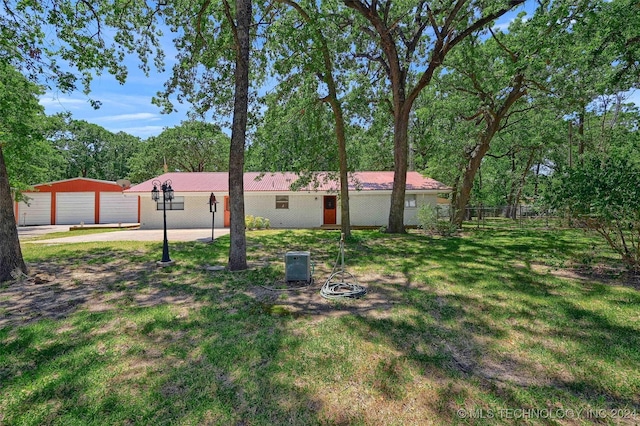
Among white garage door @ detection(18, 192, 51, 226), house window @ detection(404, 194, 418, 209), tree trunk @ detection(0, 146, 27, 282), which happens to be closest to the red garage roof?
white garage door @ detection(18, 192, 51, 226)

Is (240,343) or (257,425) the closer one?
(257,425)

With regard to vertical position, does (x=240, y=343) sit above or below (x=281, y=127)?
below

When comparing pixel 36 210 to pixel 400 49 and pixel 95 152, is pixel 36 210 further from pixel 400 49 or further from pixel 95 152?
pixel 400 49

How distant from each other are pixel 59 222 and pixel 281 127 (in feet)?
69.0

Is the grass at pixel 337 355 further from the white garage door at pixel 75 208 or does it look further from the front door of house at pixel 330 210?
the white garage door at pixel 75 208

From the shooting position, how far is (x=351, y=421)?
2.35m

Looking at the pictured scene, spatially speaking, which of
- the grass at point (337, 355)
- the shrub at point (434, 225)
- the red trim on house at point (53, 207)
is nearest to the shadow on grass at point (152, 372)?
the grass at point (337, 355)

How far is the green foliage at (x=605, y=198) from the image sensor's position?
16.7ft

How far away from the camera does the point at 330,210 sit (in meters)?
18.4

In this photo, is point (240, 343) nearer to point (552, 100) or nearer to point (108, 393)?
point (108, 393)

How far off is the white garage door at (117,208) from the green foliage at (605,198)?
25.8 meters

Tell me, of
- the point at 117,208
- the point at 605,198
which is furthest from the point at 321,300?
the point at 117,208

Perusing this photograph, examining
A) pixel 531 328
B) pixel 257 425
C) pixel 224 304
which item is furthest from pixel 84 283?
pixel 531 328

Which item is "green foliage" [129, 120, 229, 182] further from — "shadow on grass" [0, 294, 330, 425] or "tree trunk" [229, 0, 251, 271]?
"shadow on grass" [0, 294, 330, 425]
